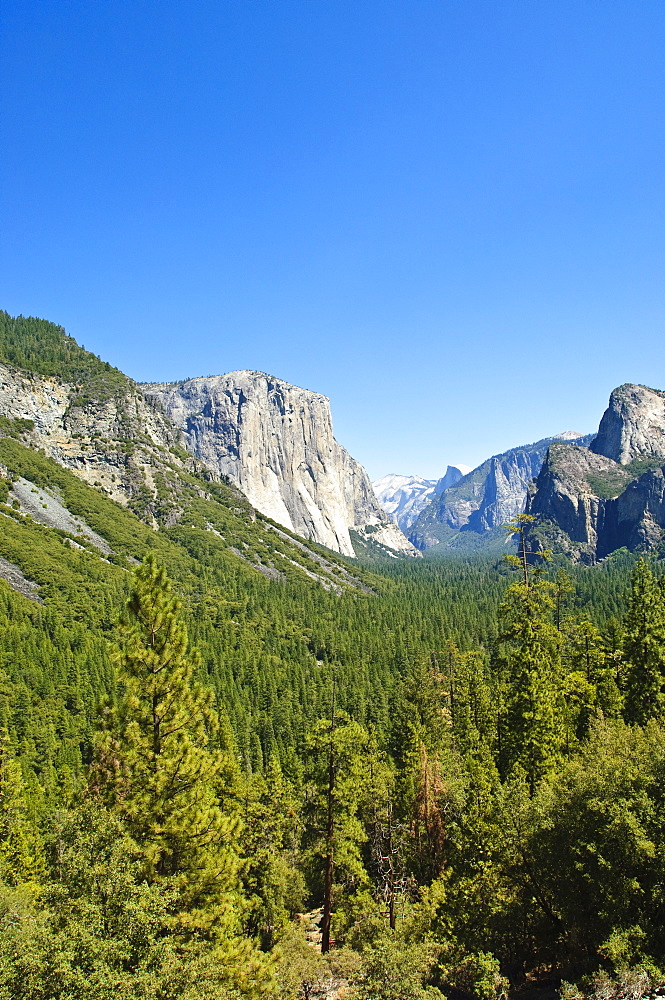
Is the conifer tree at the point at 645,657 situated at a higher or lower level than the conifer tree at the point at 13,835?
higher

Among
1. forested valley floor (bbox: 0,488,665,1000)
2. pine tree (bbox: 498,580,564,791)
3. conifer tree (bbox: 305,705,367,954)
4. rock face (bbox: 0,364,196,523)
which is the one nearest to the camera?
forested valley floor (bbox: 0,488,665,1000)

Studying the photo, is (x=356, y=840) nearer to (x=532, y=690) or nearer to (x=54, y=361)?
(x=532, y=690)

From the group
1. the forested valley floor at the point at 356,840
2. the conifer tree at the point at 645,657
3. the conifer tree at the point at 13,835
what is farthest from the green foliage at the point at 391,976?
the conifer tree at the point at 645,657

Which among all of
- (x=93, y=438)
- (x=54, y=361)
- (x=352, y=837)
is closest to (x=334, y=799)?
(x=352, y=837)

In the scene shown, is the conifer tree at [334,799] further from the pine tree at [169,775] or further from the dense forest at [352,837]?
the pine tree at [169,775]

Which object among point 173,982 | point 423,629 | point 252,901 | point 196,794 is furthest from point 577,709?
point 423,629

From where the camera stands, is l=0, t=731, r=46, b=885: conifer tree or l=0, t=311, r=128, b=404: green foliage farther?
l=0, t=311, r=128, b=404: green foliage

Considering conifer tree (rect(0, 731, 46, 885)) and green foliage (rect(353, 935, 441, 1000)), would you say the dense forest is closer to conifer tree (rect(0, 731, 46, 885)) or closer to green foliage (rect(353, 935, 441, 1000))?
green foliage (rect(353, 935, 441, 1000))

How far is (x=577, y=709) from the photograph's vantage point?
112 ft

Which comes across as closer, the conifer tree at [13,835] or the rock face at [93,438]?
the conifer tree at [13,835]

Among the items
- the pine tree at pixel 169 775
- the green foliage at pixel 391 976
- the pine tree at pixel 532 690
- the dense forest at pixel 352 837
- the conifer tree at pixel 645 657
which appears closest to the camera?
the dense forest at pixel 352 837

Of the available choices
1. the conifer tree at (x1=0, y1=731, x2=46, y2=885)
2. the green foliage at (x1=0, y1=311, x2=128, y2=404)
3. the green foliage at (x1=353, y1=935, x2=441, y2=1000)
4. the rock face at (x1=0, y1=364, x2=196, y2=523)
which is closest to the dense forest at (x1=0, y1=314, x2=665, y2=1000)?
the green foliage at (x1=353, y1=935, x2=441, y2=1000)

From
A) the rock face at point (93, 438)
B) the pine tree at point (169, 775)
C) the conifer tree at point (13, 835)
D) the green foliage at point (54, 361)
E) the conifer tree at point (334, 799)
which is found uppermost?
the green foliage at point (54, 361)

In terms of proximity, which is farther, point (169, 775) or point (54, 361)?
point (54, 361)
